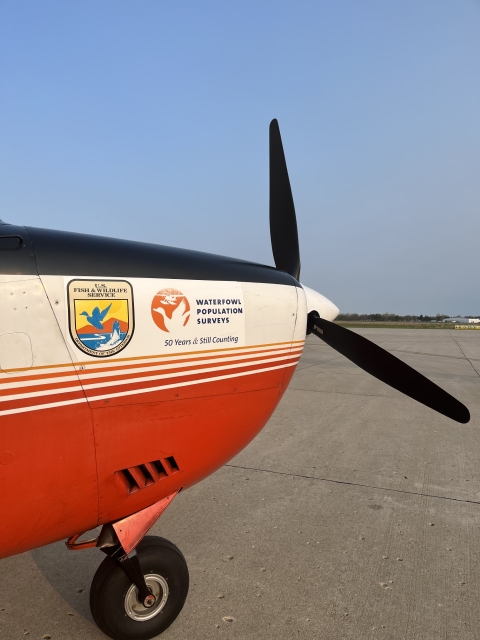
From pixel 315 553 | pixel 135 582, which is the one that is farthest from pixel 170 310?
pixel 315 553

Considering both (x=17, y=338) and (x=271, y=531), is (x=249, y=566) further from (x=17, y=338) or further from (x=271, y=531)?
(x=17, y=338)

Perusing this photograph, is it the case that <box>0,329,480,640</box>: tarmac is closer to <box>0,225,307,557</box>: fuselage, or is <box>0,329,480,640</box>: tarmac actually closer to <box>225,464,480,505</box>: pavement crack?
<box>225,464,480,505</box>: pavement crack

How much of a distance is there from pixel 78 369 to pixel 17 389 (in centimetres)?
23

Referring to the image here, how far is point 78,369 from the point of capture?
1752 millimetres

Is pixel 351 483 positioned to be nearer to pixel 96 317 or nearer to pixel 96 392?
pixel 96 392

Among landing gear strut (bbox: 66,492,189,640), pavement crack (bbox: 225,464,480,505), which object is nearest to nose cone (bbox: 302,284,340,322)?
landing gear strut (bbox: 66,492,189,640)

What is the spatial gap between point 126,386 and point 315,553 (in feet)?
6.62

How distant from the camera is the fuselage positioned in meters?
1.68

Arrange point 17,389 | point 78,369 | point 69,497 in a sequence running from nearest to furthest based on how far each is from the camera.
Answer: point 17,389 → point 78,369 → point 69,497

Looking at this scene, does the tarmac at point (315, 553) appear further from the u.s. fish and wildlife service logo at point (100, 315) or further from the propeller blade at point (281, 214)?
the propeller blade at point (281, 214)

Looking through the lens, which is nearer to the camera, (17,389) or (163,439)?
(17,389)

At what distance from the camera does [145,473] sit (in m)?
2.10

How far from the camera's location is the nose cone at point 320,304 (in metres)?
3.06

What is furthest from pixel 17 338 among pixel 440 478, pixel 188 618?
pixel 440 478
